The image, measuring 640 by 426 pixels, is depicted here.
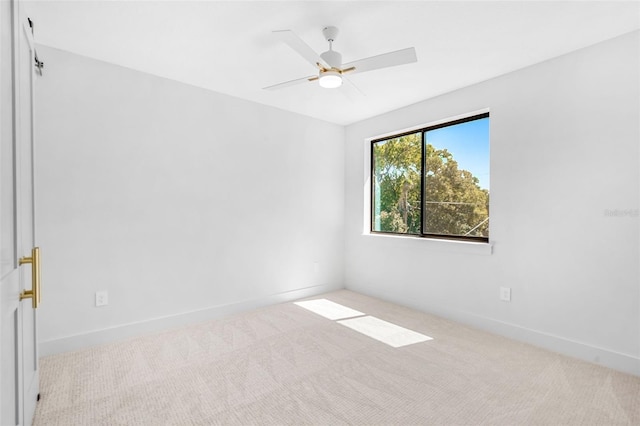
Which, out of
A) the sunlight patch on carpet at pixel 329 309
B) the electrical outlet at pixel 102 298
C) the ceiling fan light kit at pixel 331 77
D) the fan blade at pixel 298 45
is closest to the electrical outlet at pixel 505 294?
the sunlight patch on carpet at pixel 329 309

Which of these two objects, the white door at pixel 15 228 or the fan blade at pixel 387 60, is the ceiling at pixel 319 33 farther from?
the white door at pixel 15 228

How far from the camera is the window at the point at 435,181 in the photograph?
3148 millimetres

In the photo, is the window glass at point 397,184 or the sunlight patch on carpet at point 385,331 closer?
the sunlight patch on carpet at point 385,331

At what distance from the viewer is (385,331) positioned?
2.88m

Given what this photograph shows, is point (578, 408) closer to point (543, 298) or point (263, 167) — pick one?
point (543, 298)

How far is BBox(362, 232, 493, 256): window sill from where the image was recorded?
2.94 m

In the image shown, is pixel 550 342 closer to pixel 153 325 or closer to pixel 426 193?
pixel 426 193

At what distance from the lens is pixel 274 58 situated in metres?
2.52

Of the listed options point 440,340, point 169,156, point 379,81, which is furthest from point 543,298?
point 169,156

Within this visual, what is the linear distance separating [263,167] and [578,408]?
3.22 meters

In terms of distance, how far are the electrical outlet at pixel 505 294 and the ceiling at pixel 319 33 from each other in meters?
1.91

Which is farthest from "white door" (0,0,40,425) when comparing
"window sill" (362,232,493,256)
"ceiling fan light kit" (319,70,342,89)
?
"window sill" (362,232,493,256)

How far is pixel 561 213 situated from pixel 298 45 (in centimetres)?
235

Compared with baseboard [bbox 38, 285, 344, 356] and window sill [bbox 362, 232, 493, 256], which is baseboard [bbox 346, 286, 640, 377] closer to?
window sill [bbox 362, 232, 493, 256]
